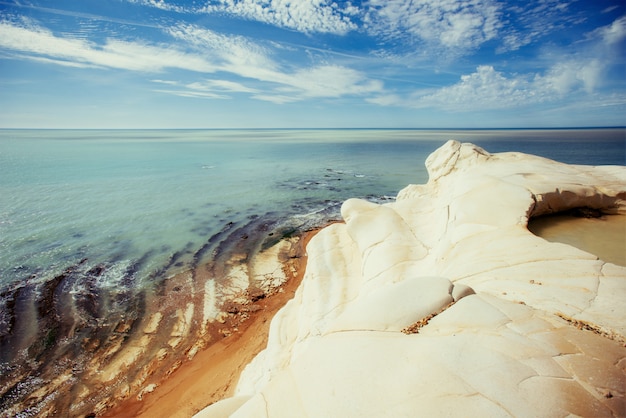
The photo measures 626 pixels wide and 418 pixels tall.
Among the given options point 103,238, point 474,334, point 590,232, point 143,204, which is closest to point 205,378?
point 474,334

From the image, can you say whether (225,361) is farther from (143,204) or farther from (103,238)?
(143,204)

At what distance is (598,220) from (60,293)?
61.2 ft

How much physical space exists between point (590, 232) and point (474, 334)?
6.27 m

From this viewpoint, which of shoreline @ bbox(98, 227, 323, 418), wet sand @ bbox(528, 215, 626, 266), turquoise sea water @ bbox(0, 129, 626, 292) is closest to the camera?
wet sand @ bbox(528, 215, 626, 266)

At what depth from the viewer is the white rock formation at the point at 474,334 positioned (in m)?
3.04

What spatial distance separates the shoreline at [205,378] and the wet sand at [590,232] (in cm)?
859

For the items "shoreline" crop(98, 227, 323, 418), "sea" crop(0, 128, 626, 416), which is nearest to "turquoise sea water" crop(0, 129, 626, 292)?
"sea" crop(0, 128, 626, 416)

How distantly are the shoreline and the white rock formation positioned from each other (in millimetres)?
770

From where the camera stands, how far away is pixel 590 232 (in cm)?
746

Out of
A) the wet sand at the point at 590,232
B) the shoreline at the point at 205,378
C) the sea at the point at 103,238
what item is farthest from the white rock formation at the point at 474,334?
the sea at the point at 103,238

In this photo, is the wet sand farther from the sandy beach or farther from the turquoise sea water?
the turquoise sea water

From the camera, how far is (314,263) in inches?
425

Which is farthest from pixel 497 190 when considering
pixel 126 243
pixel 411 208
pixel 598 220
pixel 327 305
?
pixel 126 243

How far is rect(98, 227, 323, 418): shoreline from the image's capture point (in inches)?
288
